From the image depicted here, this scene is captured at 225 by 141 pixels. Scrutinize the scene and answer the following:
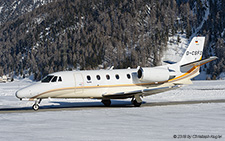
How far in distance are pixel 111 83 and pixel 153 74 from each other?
3459mm

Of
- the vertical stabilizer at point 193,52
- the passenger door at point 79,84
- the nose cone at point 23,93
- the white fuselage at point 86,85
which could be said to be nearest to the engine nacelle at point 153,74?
the white fuselage at point 86,85

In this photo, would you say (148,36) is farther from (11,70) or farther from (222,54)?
(11,70)

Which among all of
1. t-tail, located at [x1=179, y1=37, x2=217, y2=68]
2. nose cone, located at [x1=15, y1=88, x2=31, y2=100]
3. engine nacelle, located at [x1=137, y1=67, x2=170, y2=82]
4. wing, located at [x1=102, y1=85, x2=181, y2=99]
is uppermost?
t-tail, located at [x1=179, y1=37, x2=217, y2=68]

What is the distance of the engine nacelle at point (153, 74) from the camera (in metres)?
25.6

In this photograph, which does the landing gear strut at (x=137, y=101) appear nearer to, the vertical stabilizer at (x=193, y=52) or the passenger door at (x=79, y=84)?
the passenger door at (x=79, y=84)

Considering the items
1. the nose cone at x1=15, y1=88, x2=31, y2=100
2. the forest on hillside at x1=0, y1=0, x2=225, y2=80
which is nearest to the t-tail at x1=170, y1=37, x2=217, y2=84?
the nose cone at x1=15, y1=88, x2=31, y2=100

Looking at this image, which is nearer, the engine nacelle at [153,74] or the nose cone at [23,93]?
the nose cone at [23,93]

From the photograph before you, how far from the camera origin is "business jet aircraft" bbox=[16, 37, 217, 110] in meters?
23.6

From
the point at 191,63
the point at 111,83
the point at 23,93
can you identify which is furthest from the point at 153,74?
the point at 23,93

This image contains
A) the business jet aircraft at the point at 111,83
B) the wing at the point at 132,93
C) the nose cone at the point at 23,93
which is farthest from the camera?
the wing at the point at 132,93

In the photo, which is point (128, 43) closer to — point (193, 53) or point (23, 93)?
point (193, 53)

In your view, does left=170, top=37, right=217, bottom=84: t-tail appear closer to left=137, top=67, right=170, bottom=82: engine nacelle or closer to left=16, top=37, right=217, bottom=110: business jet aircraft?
left=16, top=37, right=217, bottom=110: business jet aircraft

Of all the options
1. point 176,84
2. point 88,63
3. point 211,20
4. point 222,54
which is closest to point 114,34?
→ point 88,63

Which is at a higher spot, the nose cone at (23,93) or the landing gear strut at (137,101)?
the nose cone at (23,93)
